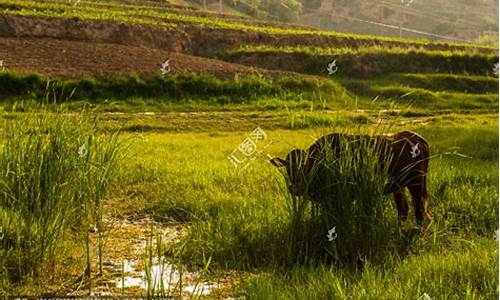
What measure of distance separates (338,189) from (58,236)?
2.33m

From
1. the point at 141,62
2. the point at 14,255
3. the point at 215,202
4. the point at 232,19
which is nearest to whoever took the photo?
the point at 14,255

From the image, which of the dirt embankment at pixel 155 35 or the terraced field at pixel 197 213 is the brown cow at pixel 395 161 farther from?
the dirt embankment at pixel 155 35

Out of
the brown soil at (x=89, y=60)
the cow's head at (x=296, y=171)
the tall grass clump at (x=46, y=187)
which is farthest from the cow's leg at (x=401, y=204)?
the brown soil at (x=89, y=60)

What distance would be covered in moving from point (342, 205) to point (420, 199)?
3.07 ft

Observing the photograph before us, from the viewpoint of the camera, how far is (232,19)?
1781 inches

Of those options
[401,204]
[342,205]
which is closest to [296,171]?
[342,205]

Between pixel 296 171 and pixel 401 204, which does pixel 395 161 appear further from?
pixel 296 171

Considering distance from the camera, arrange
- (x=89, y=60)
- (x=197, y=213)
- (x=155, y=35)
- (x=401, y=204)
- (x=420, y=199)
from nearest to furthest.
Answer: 1. (x=420, y=199)
2. (x=401, y=204)
3. (x=197, y=213)
4. (x=89, y=60)
5. (x=155, y=35)

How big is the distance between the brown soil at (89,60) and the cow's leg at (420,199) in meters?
14.6

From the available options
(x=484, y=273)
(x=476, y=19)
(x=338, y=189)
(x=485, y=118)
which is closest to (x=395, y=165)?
(x=338, y=189)

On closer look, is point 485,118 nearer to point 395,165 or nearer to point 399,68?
point 399,68

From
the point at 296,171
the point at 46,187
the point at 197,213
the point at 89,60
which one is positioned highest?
the point at 89,60

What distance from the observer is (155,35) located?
95.6ft

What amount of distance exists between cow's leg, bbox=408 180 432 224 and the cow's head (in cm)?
106
